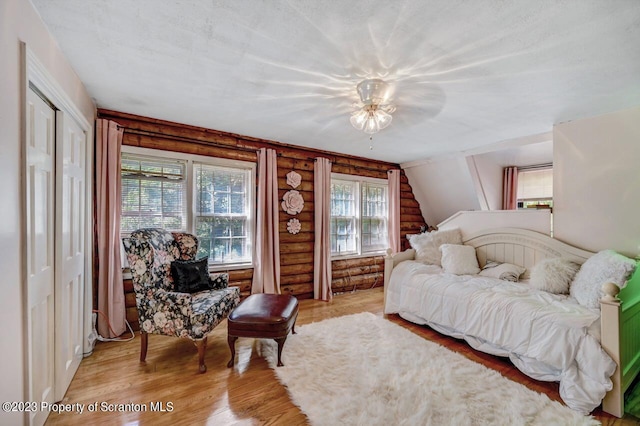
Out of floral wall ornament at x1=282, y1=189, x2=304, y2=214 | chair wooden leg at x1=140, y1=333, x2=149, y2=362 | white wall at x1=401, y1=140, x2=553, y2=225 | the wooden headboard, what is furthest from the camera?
white wall at x1=401, y1=140, x2=553, y2=225

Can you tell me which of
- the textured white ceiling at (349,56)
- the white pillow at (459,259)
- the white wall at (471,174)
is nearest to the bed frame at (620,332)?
the white pillow at (459,259)

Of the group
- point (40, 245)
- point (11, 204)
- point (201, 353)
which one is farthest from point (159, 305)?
point (11, 204)

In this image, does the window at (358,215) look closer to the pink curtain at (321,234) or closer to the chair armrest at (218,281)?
the pink curtain at (321,234)

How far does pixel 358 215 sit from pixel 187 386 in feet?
11.7

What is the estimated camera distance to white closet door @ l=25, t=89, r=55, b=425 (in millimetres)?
1416

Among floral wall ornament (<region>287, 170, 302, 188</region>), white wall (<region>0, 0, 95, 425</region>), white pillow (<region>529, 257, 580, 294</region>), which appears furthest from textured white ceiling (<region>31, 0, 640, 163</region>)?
white pillow (<region>529, 257, 580, 294</region>)

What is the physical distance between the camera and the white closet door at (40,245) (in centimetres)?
142

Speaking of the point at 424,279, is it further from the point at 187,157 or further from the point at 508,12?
the point at 187,157

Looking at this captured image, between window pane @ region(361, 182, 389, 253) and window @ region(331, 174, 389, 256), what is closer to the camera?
→ window @ region(331, 174, 389, 256)

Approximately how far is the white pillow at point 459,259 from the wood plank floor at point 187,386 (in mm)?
883

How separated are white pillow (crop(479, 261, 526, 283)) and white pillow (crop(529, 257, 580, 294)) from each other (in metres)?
0.27

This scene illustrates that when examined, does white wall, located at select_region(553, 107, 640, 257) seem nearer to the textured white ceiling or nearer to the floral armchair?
the textured white ceiling

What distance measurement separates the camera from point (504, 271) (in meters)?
3.13

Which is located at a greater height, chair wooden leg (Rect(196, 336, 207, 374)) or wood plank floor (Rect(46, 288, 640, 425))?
chair wooden leg (Rect(196, 336, 207, 374))
